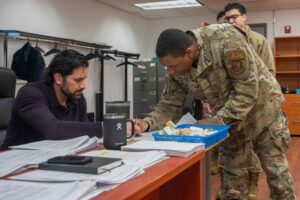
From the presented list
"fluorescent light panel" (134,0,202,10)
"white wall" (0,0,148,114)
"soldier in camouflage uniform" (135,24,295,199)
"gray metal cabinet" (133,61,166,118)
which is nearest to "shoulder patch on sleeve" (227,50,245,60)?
"soldier in camouflage uniform" (135,24,295,199)

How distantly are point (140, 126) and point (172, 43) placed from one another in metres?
0.40

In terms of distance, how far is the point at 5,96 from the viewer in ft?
6.82

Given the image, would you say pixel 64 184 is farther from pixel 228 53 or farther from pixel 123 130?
pixel 228 53

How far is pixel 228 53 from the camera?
5.64ft

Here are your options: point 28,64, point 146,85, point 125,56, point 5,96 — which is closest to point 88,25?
point 125,56

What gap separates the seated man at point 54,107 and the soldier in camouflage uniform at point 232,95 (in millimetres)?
313

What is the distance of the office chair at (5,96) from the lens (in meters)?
1.99

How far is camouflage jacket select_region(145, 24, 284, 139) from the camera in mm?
1694

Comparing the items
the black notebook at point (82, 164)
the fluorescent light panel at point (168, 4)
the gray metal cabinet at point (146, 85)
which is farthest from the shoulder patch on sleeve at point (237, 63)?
the gray metal cabinet at point (146, 85)

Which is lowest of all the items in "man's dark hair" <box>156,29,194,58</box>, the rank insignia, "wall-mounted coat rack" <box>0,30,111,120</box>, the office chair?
the office chair

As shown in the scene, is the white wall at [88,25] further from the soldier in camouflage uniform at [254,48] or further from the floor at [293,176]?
the floor at [293,176]

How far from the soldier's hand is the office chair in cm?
76

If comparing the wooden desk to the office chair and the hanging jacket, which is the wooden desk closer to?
the office chair

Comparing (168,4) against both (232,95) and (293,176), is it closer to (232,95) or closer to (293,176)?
(293,176)
